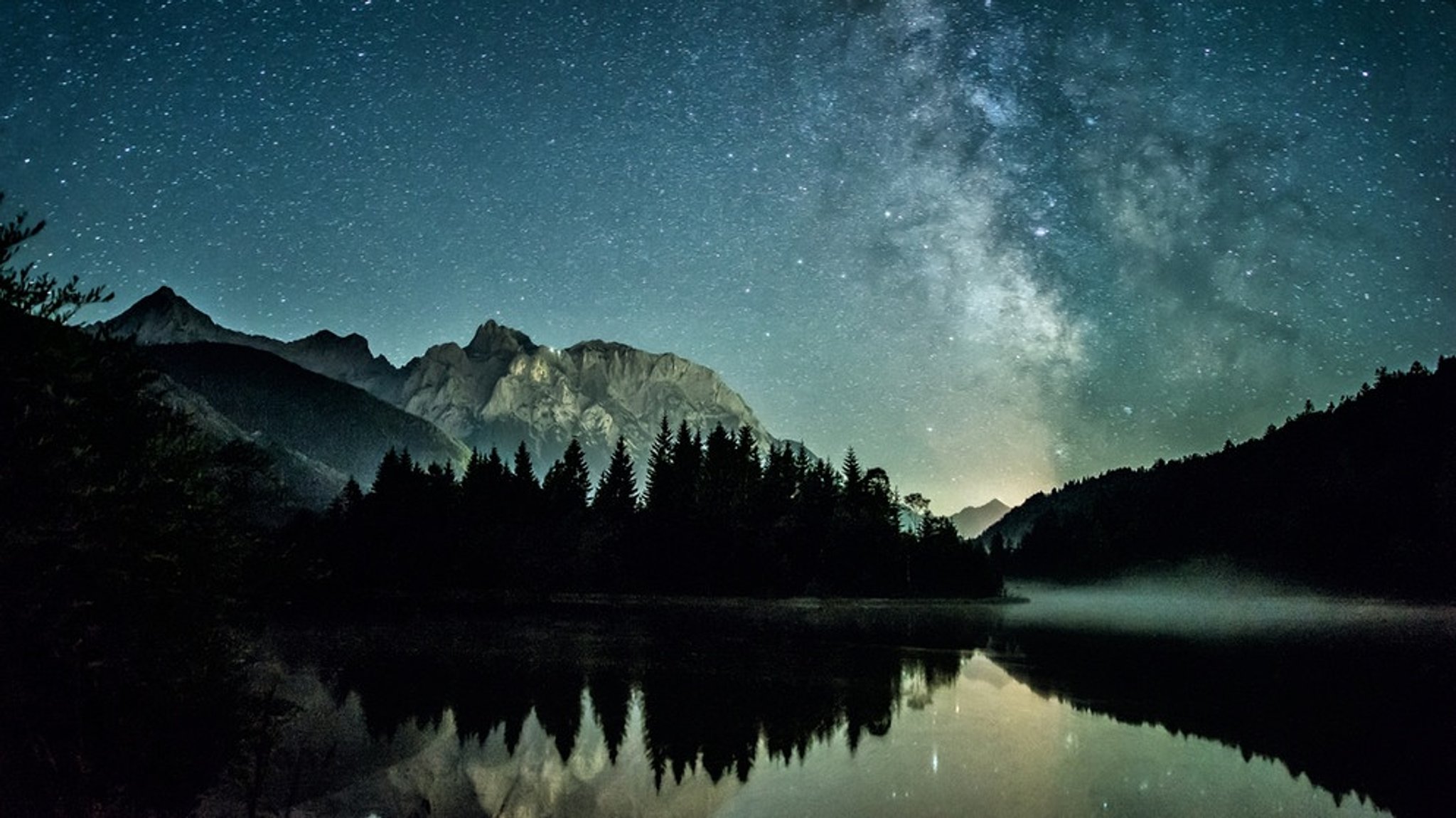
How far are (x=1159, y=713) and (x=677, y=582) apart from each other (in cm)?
9345

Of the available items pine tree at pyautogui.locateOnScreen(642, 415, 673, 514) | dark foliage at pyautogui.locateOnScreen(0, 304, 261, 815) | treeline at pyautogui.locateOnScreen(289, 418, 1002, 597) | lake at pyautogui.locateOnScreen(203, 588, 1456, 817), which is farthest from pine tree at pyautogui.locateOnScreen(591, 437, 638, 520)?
dark foliage at pyautogui.locateOnScreen(0, 304, 261, 815)

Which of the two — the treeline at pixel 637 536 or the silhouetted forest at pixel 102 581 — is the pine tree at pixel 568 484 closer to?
the treeline at pixel 637 536

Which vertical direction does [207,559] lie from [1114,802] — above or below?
above

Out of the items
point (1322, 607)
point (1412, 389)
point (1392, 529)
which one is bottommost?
point (1322, 607)

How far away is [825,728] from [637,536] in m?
101

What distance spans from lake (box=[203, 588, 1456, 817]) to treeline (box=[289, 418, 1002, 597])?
5743 centimetres

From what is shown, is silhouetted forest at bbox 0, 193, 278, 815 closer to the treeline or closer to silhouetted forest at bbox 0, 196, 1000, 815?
silhouetted forest at bbox 0, 196, 1000, 815

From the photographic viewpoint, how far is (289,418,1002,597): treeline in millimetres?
120688

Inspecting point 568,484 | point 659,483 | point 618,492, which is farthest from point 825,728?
point 568,484

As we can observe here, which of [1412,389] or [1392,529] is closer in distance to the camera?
[1392,529]

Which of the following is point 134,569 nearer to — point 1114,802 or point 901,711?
point 1114,802

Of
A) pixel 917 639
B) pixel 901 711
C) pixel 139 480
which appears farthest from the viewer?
pixel 917 639

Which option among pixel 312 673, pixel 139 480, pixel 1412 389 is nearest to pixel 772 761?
pixel 139 480

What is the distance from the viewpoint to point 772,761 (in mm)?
24859
